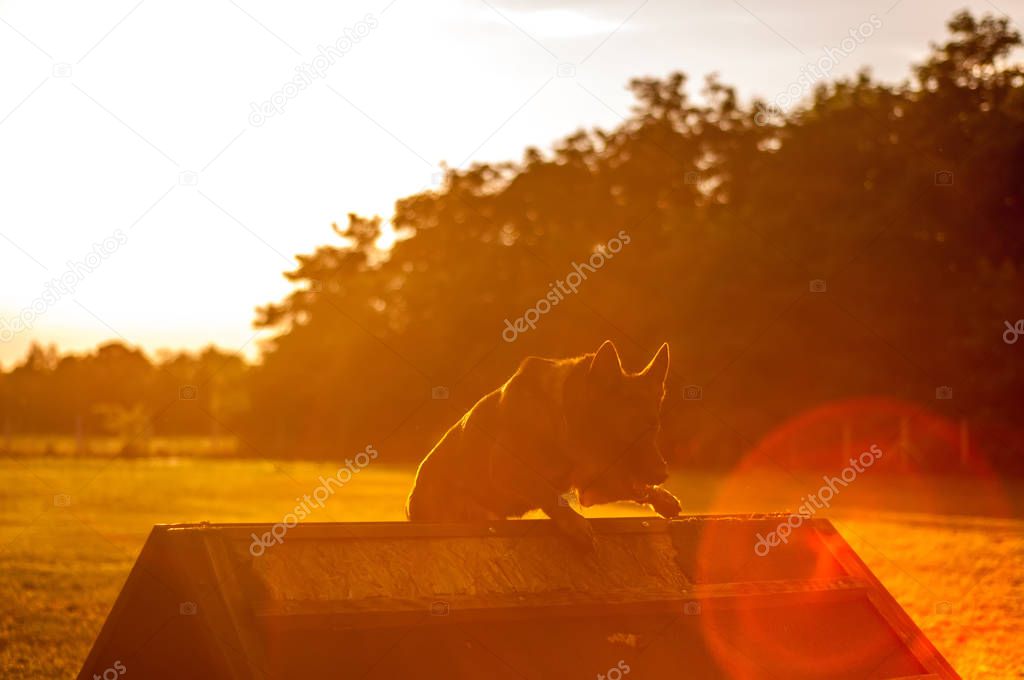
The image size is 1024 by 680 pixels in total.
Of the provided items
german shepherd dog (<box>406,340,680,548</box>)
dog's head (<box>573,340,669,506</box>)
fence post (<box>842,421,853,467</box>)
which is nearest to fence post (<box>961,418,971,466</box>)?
fence post (<box>842,421,853,467</box>)

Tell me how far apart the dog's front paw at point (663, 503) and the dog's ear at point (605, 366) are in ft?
3.54

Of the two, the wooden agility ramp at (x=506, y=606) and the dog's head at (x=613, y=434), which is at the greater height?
the dog's head at (x=613, y=434)

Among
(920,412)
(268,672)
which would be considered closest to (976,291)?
(920,412)

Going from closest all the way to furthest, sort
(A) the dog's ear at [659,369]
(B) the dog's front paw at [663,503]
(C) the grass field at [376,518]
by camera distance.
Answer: (A) the dog's ear at [659,369], (B) the dog's front paw at [663,503], (C) the grass field at [376,518]

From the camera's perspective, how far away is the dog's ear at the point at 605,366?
6469 mm

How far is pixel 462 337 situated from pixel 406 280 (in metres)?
10.9

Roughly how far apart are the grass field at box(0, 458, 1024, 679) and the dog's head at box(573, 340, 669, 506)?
13.2 ft

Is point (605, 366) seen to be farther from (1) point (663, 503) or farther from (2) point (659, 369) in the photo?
(1) point (663, 503)

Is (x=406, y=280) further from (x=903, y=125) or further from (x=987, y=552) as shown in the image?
(x=987, y=552)

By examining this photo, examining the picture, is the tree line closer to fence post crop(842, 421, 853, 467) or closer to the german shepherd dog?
fence post crop(842, 421, 853, 467)

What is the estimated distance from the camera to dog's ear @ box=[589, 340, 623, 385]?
6469mm

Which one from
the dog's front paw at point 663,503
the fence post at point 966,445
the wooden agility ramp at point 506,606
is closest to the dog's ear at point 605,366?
the wooden agility ramp at point 506,606

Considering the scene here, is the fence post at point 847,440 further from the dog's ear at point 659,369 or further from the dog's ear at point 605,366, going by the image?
the dog's ear at point 605,366

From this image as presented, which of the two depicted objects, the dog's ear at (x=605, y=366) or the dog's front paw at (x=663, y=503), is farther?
the dog's front paw at (x=663, y=503)
